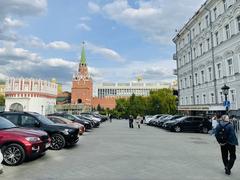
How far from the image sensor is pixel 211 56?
33.2 meters

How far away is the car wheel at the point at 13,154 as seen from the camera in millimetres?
8565

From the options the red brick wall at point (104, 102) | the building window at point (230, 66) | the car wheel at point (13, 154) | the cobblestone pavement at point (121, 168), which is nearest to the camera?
the cobblestone pavement at point (121, 168)

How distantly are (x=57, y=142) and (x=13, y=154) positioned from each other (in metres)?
3.58

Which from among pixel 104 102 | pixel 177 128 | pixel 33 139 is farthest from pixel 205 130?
pixel 104 102

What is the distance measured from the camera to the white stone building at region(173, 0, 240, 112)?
27.5m

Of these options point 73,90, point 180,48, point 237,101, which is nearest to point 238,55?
point 237,101

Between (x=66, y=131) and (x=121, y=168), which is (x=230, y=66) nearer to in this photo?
(x=66, y=131)

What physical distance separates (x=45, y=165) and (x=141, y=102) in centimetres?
8030

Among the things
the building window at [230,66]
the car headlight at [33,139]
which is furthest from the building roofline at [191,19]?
the car headlight at [33,139]

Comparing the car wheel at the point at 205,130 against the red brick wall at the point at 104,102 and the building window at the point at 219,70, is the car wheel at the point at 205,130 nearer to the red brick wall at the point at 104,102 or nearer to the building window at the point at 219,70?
the building window at the point at 219,70

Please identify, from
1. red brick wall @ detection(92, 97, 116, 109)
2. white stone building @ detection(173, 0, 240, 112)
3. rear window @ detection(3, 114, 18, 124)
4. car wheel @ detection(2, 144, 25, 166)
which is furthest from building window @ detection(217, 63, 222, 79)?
red brick wall @ detection(92, 97, 116, 109)

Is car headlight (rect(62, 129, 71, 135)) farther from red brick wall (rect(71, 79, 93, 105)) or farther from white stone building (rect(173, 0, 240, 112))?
red brick wall (rect(71, 79, 93, 105))

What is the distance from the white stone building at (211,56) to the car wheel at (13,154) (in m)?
23.0

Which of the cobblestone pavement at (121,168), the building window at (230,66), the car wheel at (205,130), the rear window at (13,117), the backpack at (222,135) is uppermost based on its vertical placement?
the building window at (230,66)
